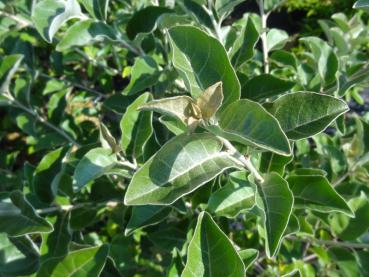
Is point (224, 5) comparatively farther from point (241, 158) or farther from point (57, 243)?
point (57, 243)

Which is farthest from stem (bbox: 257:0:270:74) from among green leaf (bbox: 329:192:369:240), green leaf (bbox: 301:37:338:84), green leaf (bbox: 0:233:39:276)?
green leaf (bbox: 0:233:39:276)

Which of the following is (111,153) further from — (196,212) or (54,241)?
(196,212)

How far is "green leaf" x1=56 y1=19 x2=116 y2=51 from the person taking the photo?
1566 millimetres

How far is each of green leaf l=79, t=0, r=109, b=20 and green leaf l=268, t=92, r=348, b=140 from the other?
2.46 ft

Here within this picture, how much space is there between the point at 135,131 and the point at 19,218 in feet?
1.41

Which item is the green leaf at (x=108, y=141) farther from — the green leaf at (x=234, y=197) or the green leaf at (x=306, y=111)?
the green leaf at (x=306, y=111)

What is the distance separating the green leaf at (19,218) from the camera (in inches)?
52.8

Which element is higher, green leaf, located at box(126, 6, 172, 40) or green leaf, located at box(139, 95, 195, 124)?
green leaf, located at box(139, 95, 195, 124)

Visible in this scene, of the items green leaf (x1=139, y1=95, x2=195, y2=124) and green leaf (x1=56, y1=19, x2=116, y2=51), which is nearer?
green leaf (x1=139, y1=95, x2=195, y2=124)

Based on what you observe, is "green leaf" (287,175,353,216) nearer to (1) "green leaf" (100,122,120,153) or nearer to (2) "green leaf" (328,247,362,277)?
(2) "green leaf" (328,247,362,277)

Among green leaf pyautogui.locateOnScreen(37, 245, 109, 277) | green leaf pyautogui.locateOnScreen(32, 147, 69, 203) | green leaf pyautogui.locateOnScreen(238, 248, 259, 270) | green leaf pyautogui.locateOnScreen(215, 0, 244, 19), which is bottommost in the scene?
green leaf pyautogui.locateOnScreen(238, 248, 259, 270)

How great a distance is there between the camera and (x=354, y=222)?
5.20 ft

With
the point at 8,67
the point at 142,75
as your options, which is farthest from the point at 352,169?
the point at 8,67

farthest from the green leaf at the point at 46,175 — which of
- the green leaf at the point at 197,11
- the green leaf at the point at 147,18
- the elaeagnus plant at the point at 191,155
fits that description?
the green leaf at the point at 197,11
